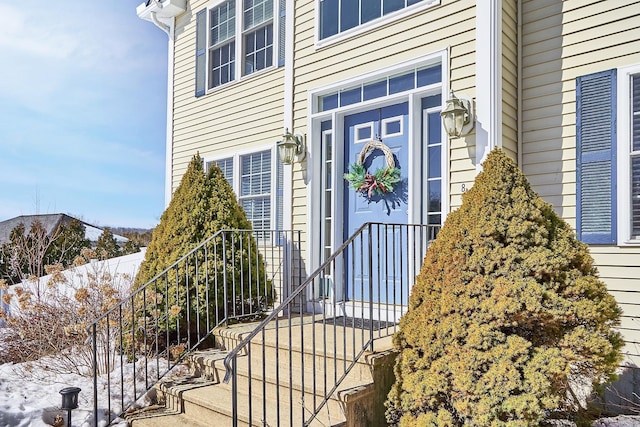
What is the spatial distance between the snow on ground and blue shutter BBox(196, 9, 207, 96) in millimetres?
4471

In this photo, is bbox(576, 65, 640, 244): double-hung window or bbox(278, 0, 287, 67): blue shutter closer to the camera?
bbox(576, 65, 640, 244): double-hung window

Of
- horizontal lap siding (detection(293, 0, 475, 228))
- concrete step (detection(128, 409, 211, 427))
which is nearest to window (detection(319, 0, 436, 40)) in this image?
horizontal lap siding (detection(293, 0, 475, 228))

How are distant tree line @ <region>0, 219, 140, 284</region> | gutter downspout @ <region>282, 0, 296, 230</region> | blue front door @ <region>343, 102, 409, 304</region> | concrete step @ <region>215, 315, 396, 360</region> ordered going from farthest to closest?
distant tree line @ <region>0, 219, 140, 284</region> → gutter downspout @ <region>282, 0, 296, 230</region> → blue front door @ <region>343, 102, 409, 304</region> → concrete step @ <region>215, 315, 396, 360</region>

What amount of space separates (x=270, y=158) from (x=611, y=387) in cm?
443

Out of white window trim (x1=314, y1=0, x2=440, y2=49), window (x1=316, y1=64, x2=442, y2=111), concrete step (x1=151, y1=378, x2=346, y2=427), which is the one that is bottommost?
concrete step (x1=151, y1=378, x2=346, y2=427)

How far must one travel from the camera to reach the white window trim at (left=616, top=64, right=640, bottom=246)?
3.72 m

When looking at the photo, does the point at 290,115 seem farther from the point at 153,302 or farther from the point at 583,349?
the point at 583,349

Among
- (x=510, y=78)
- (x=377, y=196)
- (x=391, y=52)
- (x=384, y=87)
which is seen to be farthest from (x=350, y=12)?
(x=377, y=196)

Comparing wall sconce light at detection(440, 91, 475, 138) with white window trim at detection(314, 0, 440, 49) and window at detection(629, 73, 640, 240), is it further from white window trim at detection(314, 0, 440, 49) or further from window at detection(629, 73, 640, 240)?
window at detection(629, 73, 640, 240)

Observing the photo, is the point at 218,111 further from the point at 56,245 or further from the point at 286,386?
the point at 56,245

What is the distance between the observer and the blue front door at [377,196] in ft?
15.6

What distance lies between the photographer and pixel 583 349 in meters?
2.65

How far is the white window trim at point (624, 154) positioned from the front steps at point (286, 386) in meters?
2.02

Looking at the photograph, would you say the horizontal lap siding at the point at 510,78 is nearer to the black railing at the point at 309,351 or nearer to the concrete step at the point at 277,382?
the black railing at the point at 309,351
